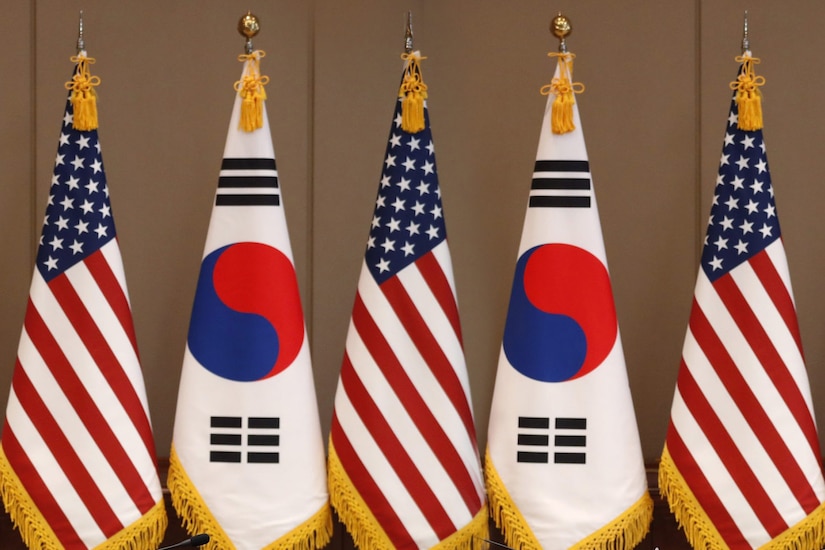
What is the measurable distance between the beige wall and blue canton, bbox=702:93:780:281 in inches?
18.8

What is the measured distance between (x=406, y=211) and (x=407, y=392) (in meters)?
0.61

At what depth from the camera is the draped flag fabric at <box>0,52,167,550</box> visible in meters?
3.47

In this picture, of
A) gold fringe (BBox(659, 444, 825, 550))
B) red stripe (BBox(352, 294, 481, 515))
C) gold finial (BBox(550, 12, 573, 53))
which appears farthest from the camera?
gold finial (BBox(550, 12, 573, 53))

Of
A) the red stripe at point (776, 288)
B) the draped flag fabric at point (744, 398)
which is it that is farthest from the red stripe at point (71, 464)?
the red stripe at point (776, 288)

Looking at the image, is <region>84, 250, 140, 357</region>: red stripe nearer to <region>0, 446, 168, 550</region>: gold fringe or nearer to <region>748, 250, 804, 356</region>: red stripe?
<region>0, 446, 168, 550</region>: gold fringe

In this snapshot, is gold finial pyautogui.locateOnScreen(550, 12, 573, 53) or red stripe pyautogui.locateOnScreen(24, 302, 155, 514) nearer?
red stripe pyautogui.locateOnScreen(24, 302, 155, 514)

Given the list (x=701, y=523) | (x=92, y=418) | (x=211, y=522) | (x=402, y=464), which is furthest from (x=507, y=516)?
(x=92, y=418)

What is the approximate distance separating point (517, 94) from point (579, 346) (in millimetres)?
1143

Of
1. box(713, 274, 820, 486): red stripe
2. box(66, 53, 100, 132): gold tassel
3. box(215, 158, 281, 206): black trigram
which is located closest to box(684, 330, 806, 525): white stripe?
box(713, 274, 820, 486): red stripe

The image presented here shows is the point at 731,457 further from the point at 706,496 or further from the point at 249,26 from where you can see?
the point at 249,26

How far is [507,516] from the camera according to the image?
11.7ft

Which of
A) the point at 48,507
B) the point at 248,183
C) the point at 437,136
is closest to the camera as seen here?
the point at 48,507

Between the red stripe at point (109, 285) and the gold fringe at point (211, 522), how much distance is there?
0.46 m

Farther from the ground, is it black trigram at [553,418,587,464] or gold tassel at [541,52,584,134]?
gold tassel at [541,52,584,134]
